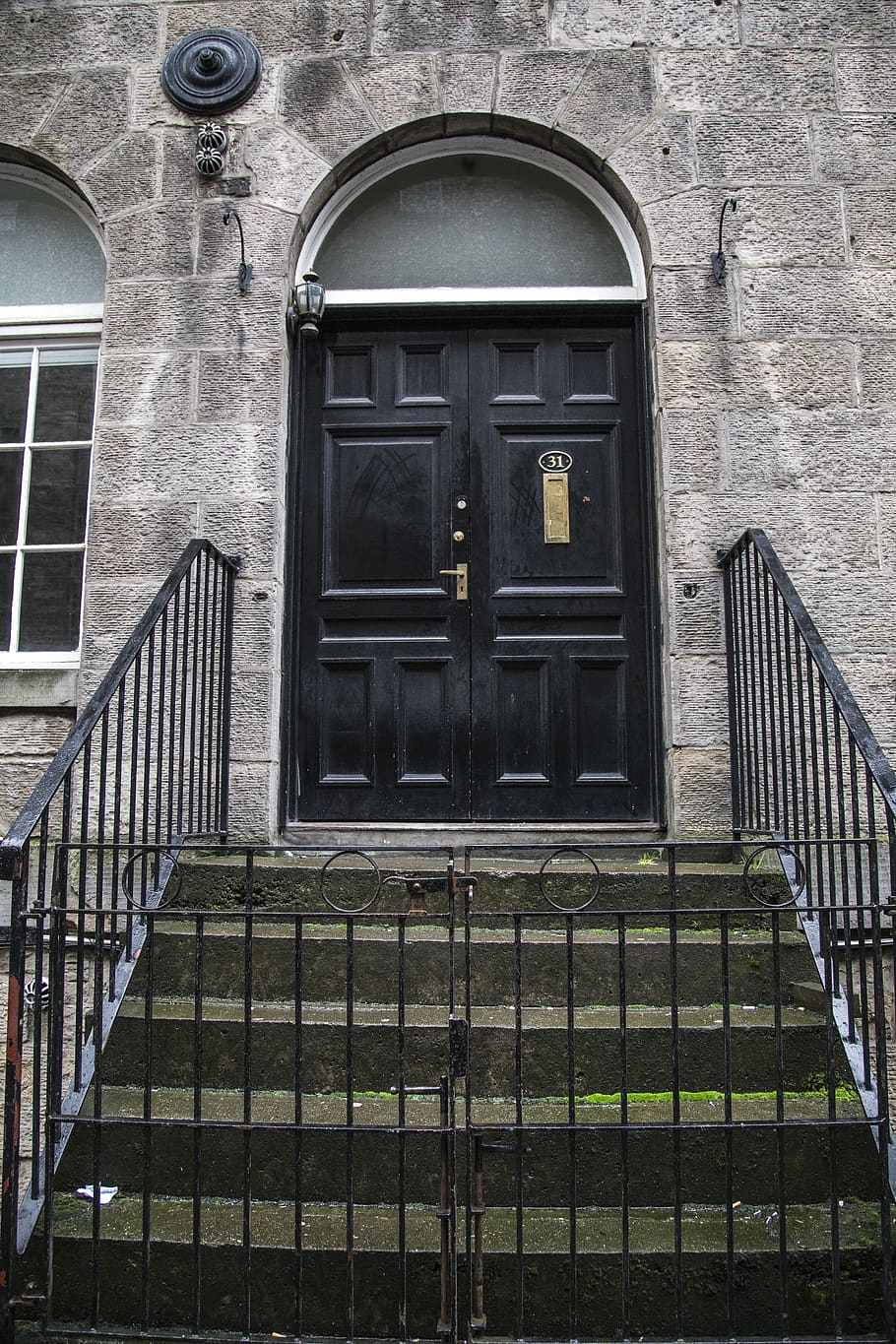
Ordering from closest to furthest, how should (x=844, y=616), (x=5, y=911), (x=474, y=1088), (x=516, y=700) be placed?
(x=474, y=1088) → (x=5, y=911) → (x=844, y=616) → (x=516, y=700)

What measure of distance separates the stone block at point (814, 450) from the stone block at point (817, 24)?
1828 millimetres

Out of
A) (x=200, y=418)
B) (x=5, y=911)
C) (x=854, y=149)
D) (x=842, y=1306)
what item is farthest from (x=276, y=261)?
(x=842, y=1306)

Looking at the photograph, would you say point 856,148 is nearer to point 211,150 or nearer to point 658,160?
point 658,160

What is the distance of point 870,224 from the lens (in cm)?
512

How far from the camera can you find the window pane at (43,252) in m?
5.59

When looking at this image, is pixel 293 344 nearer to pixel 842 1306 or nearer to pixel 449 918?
pixel 449 918

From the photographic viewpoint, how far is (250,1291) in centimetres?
300

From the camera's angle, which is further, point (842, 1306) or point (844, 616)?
point (844, 616)

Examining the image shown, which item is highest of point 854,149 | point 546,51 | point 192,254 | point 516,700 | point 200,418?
point 546,51

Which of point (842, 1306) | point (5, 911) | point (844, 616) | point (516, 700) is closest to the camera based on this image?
point (842, 1306)

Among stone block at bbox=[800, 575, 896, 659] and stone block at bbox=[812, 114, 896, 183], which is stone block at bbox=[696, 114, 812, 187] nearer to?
stone block at bbox=[812, 114, 896, 183]

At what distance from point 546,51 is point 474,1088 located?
15.2 feet

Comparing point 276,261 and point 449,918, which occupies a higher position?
point 276,261

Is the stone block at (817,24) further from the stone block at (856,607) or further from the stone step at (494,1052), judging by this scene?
the stone step at (494,1052)
